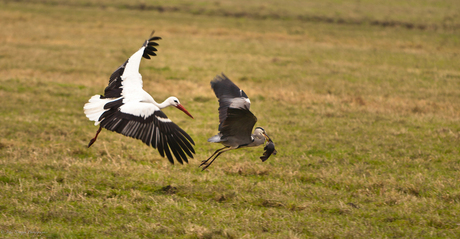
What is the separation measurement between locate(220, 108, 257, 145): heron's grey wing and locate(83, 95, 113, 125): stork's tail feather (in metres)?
1.90

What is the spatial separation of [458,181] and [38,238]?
6.45m

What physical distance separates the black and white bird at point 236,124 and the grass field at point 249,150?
0.84 meters

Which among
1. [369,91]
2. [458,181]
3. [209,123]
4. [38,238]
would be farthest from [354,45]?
[38,238]

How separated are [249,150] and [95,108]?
362cm

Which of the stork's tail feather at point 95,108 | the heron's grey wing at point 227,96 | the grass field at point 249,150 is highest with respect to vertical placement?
the heron's grey wing at point 227,96

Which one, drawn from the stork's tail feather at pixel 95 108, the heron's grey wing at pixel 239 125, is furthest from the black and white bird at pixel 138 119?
the heron's grey wing at pixel 239 125

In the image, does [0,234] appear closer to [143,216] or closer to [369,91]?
[143,216]

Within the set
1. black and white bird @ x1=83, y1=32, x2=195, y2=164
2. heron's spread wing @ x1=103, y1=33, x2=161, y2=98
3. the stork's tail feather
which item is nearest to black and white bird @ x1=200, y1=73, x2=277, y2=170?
black and white bird @ x1=83, y1=32, x2=195, y2=164

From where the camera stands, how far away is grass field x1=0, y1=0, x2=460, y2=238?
600 centimetres

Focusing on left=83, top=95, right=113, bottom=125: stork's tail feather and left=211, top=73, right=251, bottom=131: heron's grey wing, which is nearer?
left=83, top=95, right=113, bottom=125: stork's tail feather

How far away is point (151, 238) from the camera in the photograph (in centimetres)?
550

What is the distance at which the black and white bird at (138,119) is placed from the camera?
5.72 m

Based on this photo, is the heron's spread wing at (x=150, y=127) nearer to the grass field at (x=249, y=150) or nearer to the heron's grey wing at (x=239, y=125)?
the heron's grey wing at (x=239, y=125)

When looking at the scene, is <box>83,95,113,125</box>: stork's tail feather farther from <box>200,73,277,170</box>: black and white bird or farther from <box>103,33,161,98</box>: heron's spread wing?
<box>200,73,277,170</box>: black and white bird
